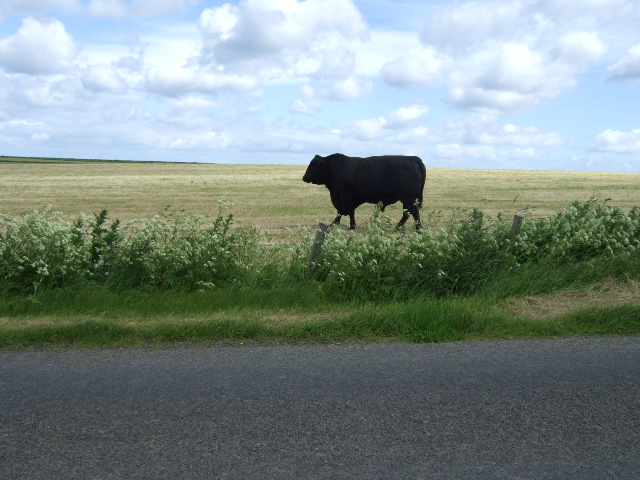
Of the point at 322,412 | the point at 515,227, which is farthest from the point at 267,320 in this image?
the point at 515,227

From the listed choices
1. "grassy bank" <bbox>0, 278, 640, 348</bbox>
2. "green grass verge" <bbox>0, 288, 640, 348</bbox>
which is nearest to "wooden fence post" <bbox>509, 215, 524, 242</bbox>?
"grassy bank" <bbox>0, 278, 640, 348</bbox>

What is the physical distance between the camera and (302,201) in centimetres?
2648

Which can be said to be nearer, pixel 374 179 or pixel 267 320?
pixel 267 320

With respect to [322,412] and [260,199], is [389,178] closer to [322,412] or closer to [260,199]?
[260,199]

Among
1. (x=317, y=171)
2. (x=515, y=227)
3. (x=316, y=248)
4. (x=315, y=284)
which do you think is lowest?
(x=315, y=284)

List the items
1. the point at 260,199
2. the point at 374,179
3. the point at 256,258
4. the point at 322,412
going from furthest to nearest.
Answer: the point at 260,199
the point at 374,179
the point at 256,258
the point at 322,412

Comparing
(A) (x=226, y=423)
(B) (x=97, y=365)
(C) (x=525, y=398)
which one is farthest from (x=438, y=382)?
(B) (x=97, y=365)

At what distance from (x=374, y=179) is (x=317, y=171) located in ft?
5.13

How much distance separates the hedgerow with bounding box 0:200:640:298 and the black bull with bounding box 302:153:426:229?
9170 mm

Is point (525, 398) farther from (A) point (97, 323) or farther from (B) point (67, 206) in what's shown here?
(B) point (67, 206)

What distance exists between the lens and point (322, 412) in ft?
13.4

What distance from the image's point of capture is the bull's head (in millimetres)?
18203

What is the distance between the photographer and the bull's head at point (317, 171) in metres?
18.2

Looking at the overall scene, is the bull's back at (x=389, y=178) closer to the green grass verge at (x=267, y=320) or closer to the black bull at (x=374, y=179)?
the black bull at (x=374, y=179)
